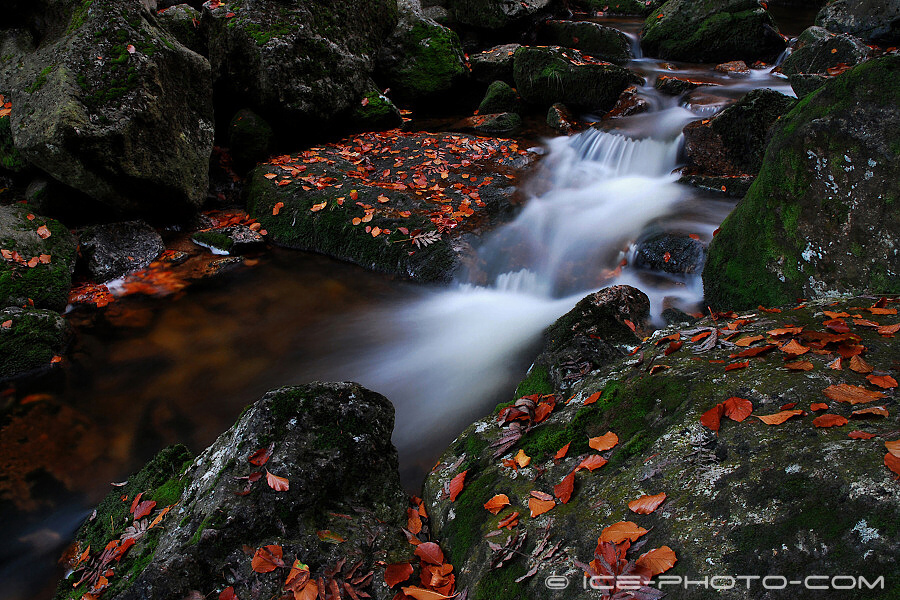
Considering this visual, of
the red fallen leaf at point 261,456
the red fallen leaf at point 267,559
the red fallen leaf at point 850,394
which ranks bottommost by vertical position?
the red fallen leaf at point 267,559

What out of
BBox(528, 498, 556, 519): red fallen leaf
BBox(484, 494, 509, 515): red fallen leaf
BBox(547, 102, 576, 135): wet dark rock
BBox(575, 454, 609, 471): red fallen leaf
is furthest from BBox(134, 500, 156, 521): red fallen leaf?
BBox(547, 102, 576, 135): wet dark rock

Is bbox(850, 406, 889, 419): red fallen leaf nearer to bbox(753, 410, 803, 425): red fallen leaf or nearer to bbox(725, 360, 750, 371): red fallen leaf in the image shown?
bbox(753, 410, 803, 425): red fallen leaf

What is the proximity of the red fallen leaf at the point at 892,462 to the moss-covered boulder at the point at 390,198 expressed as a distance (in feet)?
18.4

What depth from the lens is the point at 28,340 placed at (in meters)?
5.58

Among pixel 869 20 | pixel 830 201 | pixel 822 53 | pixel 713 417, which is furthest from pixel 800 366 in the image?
pixel 869 20

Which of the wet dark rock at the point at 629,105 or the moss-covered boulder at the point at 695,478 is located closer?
the moss-covered boulder at the point at 695,478

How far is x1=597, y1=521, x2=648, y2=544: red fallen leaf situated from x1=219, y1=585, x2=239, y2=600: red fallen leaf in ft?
5.64

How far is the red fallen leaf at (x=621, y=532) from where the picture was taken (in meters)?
1.94

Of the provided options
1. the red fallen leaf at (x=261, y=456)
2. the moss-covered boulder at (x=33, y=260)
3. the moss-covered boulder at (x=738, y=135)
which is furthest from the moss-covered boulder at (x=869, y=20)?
the moss-covered boulder at (x=33, y=260)

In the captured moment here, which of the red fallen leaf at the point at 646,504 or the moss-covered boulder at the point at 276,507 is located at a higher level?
the red fallen leaf at the point at 646,504

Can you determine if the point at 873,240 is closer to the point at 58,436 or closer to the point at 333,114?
the point at 58,436

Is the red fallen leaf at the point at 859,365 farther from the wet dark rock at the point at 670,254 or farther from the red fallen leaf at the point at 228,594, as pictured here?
the wet dark rock at the point at 670,254

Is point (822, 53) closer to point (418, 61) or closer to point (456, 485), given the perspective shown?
point (418, 61)

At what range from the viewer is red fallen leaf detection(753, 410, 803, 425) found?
2076 mm
